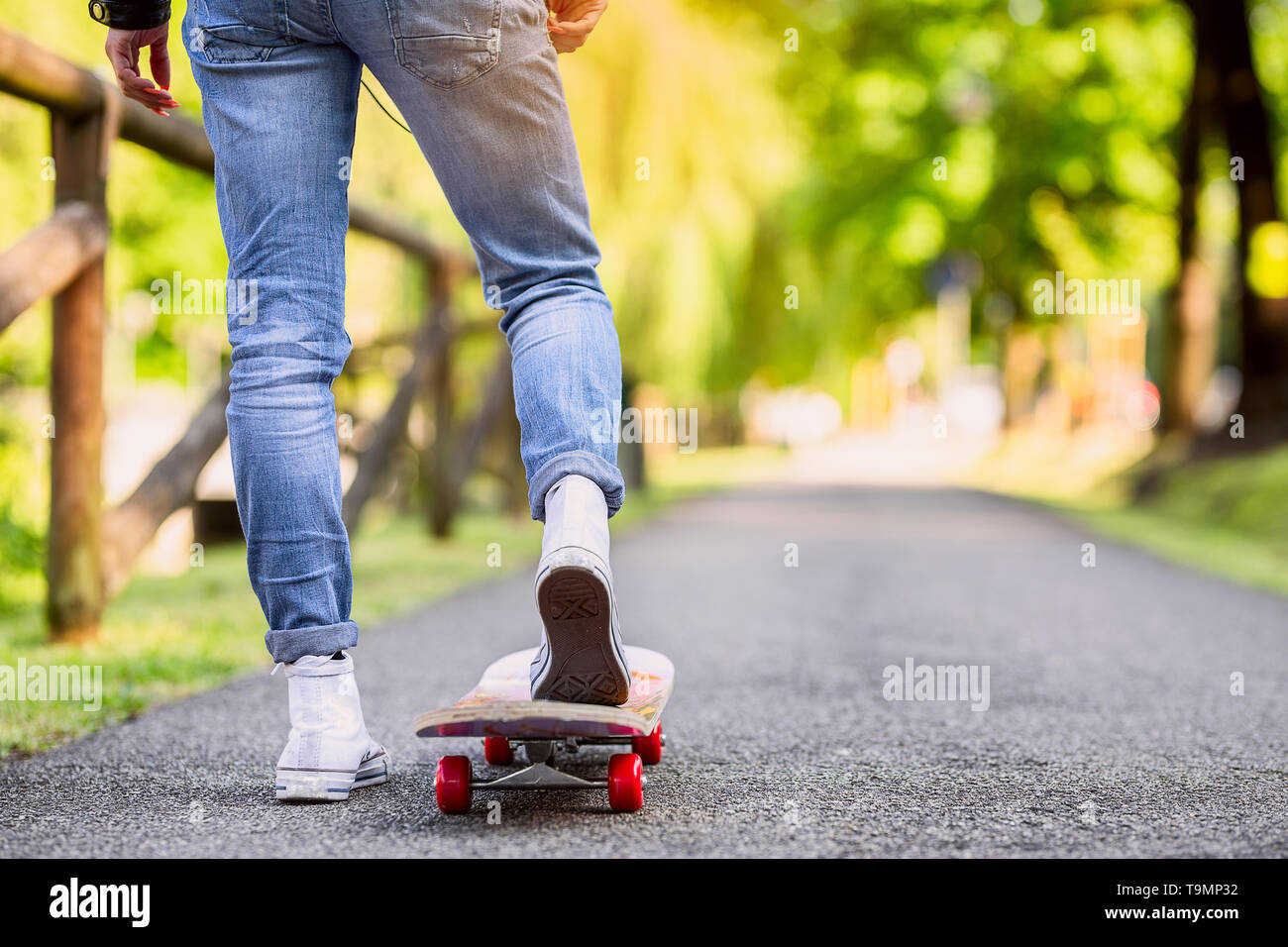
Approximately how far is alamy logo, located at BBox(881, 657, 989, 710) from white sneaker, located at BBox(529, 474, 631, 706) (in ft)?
4.24

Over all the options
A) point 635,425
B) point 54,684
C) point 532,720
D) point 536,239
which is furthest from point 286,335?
point 635,425

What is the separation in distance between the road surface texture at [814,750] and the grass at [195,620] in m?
0.14

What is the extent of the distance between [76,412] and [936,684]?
2.33m

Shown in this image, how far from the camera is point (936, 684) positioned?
10.6 feet

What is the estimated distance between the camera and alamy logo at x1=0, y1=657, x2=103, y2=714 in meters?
2.89

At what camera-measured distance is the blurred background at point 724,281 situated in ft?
13.7

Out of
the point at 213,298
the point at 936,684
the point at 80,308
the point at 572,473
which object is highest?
the point at 213,298

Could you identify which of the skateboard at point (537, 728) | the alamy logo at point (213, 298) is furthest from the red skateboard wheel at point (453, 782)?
the alamy logo at point (213, 298)

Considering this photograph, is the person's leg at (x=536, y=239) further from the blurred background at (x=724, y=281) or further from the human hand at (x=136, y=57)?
the blurred background at (x=724, y=281)

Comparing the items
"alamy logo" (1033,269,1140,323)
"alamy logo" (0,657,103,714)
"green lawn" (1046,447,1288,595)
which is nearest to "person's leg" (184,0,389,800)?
"alamy logo" (0,657,103,714)

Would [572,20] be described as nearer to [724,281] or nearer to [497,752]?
[497,752]

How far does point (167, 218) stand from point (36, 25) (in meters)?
3.76

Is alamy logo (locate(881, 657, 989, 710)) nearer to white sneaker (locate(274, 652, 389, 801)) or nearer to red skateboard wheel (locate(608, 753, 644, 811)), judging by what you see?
red skateboard wheel (locate(608, 753, 644, 811))
